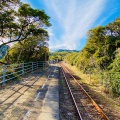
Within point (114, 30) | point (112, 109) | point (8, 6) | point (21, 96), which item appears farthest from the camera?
point (114, 30)

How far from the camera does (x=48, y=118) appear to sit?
6980mm

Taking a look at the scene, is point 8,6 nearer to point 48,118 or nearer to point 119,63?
point 119,63

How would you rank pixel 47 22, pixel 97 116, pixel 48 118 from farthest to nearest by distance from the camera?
pixel 47 22
pixel 97 116
pixel 48 118

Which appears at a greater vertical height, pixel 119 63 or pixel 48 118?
pixel 119 63

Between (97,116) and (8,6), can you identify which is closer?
(97,116)

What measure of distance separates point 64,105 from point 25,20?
14.3 m

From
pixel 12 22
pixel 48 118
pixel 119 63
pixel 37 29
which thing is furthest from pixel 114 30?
pixel 48 118

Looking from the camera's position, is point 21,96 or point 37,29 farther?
point 37,29

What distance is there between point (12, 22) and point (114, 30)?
450 inches

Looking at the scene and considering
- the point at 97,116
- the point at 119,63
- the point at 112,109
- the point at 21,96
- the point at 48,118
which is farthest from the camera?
the point at 119,63

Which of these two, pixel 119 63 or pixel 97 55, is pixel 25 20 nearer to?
pixel 97 55

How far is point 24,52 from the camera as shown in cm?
3253

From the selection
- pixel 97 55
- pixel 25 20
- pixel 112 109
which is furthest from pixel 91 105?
pixel 25 20

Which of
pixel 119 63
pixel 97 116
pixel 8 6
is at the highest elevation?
pixel 8 6
